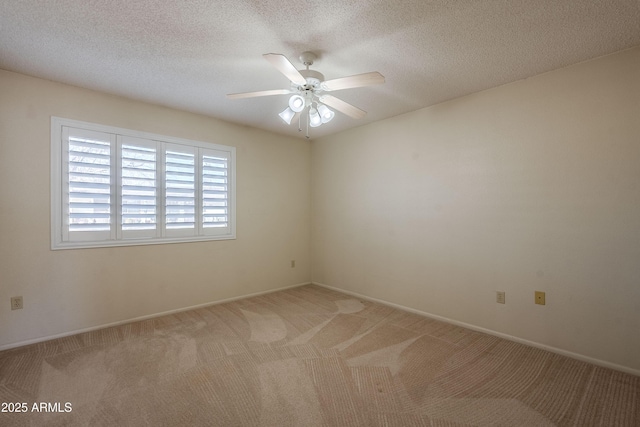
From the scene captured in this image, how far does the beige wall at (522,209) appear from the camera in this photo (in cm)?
219

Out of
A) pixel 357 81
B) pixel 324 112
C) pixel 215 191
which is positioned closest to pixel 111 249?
pixel 215 191

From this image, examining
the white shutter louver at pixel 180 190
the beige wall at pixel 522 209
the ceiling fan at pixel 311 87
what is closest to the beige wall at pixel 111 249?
the white shutter louver at pixel 180 190

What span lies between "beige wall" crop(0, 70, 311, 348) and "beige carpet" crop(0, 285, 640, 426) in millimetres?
332

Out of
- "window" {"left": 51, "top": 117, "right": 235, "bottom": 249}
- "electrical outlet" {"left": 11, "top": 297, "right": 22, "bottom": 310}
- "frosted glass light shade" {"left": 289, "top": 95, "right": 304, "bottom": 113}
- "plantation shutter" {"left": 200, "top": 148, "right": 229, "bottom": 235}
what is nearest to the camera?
"frosted glass light shade" {"left": 289, "top": 95, "right": 304, "bottom": 113}

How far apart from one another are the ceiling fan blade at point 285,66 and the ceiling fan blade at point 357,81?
0.18 metres

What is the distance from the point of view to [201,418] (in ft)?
5.45

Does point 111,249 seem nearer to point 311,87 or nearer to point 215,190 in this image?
point 215,190

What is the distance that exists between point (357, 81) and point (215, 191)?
2490 mm

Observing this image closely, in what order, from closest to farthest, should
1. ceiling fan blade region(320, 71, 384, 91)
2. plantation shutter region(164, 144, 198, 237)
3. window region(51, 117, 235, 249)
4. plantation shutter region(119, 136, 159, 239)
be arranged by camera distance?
ceiling fan blade region(320, 71, 384, 91) → window region(51, 117, 235, 249) → plantation shutter region(119, 136, 159, 239) → plantation shutter region(164, 144, 198, 237)

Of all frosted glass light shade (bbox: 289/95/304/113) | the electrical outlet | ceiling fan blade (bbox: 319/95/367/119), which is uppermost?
ceiling fan blade (bbox: 319/95/367/119)

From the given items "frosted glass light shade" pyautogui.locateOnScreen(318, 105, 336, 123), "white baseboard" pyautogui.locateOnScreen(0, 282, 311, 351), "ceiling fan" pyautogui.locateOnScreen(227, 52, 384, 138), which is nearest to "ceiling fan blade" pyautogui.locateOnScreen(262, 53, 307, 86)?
"ceiling fan" pyautogui.locateOnScreen(227, 52, 384, 138)

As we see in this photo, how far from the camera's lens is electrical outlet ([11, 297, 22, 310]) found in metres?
2.48

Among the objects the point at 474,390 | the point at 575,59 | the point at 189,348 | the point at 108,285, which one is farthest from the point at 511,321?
the point at 108,285

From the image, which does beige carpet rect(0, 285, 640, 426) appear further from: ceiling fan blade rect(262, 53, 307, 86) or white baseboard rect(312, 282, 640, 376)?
ceiling fan blade rect(262, 53, 307, 86)
